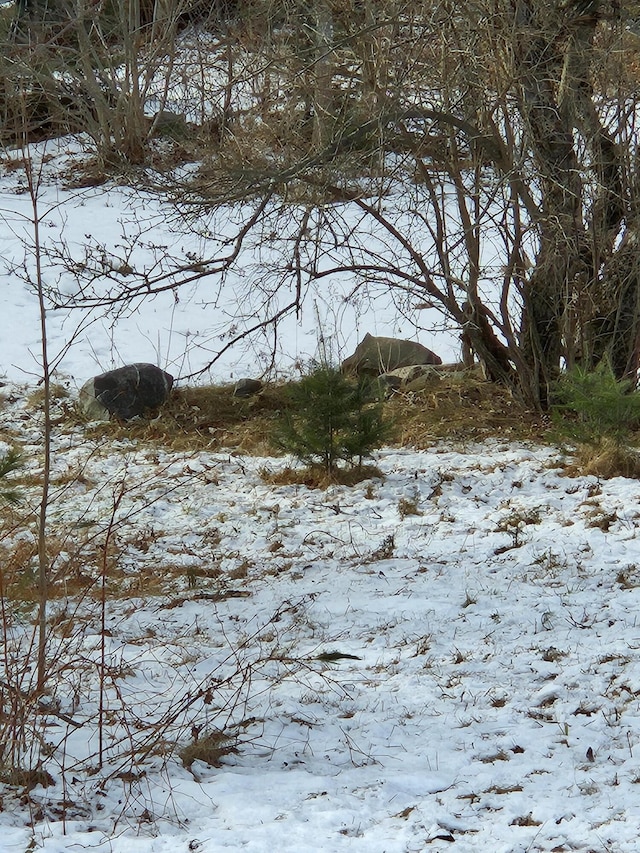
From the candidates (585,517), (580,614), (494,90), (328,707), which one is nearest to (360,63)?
(494,90)

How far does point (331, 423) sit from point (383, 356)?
296 centimetres

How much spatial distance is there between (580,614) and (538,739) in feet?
Answer: 3.60

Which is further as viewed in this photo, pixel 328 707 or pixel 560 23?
pixel 560 23

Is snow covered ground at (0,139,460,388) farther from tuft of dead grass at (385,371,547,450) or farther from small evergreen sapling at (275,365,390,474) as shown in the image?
small evergreen sapling at (275,365,390,474)

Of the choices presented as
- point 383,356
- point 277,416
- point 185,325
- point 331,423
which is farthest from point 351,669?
point 185,325

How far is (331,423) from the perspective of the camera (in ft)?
20.4

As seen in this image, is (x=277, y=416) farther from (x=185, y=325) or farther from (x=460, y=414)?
Result: (x=185, y=325)

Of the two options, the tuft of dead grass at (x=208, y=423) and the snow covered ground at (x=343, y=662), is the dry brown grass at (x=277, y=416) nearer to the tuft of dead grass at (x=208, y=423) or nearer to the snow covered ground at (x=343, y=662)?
the tuft of dead grass at (x=208, y=423)

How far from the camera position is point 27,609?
434 cm

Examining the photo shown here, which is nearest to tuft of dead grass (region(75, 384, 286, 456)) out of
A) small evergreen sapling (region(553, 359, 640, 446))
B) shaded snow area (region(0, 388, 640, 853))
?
shaded snow area (region(0, 388, 640, 853))

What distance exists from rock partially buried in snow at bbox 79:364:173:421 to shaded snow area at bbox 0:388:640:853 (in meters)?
1.67

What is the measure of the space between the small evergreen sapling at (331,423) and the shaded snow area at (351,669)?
0.80 ft

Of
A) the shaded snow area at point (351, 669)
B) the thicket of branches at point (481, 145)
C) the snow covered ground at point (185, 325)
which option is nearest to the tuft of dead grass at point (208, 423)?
the snow covered ground at point (185, 325)

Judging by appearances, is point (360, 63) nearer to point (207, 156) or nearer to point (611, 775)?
point (207, 156)
